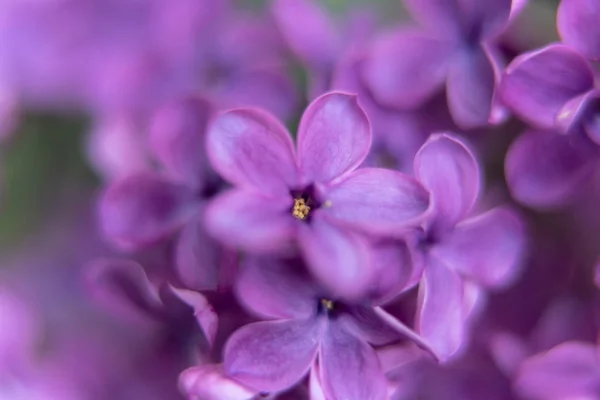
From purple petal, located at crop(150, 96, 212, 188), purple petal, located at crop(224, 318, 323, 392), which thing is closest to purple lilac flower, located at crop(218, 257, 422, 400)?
purple petal, located at crop(224, 318, 323, 392)

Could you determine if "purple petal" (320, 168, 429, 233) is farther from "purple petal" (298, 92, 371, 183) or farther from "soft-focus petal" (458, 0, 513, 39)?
"soft-focus petal" (458, 0, 513, 39)

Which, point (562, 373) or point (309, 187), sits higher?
point (309, 187)

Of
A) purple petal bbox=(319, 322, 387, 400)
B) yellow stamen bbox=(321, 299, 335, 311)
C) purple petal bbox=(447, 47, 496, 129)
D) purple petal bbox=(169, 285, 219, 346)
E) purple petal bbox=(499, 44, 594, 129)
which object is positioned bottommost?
Answer: purple petal bbox=(319, 322, 387, 400)

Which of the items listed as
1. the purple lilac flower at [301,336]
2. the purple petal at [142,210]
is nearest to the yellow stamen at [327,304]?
the purple lilac flower at [301,336]

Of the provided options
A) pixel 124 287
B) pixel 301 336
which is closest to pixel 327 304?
pixel 301 336

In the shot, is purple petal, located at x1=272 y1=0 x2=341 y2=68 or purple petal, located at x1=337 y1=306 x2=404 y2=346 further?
purple petal, located at x1=272 y1=0 x2=341 y2=68

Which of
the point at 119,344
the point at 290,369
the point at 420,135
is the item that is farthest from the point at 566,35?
the point at 119,344

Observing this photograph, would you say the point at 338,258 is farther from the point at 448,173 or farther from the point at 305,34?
the point at 305,34
